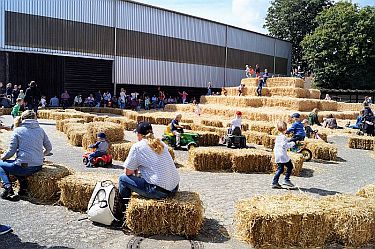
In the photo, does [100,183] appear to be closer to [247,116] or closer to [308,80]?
[247,116]

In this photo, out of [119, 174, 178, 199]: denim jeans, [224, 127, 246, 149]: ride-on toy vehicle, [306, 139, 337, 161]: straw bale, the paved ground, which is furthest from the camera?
[224, 127, 246, 149]: ride-on toy vehicle

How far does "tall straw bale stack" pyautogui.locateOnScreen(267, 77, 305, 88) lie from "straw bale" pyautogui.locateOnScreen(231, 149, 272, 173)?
72.8ft

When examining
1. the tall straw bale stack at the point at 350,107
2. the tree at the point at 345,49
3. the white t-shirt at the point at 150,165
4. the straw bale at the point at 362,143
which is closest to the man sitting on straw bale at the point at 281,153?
the white t-shirt at the point at 150,165

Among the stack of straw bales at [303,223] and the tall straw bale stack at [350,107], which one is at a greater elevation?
the tall straw bale stack at [350,107]

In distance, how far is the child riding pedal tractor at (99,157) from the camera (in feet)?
36.4

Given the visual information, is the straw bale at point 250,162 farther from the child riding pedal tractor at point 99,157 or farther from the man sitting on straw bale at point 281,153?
the child riding pedal tractor at point 99,157

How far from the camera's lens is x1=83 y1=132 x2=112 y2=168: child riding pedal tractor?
11.1 meters

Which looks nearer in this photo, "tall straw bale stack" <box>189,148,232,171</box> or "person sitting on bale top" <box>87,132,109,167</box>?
"person sitting on bale top" <box>87,132,109,167</box>

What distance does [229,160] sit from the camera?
11.6 metres

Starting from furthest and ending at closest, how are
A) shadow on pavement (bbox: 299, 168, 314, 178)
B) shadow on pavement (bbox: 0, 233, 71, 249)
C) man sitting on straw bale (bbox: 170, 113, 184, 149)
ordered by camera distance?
man sitting on straw bale (bbox: 170, 113, 184, 149), shadow on pavement (bbox: 299, 168, 314, 178), shadow on pavement (bbox: 0, 233, 71, 249)

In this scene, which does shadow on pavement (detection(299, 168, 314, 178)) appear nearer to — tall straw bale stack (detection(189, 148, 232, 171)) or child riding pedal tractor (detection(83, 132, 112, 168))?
tall straw bale stack (detection(189, 148, 232, 171))

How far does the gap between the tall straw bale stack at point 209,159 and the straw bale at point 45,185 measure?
4499 millimetres

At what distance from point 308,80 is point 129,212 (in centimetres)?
5237

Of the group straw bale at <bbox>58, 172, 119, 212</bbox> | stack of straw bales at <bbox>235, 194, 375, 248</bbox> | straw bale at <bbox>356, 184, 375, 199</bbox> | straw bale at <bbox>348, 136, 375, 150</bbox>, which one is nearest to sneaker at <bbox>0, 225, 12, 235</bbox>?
straw bale at <bbox>58, 172, 119, 212</bbox>
